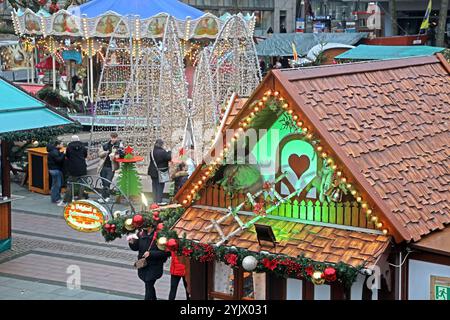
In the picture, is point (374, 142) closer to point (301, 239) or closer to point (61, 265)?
point (301, 239)

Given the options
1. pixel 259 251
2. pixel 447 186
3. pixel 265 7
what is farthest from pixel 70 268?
pixel 265 7

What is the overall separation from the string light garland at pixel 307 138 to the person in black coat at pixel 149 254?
5.17ft

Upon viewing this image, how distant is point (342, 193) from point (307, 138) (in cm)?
70

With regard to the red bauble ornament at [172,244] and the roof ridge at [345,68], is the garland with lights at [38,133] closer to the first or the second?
the red bauble ornament at [172,244]

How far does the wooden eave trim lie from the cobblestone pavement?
507 cm

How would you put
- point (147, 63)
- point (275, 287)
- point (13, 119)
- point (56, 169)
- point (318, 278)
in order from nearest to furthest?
point (318, 278) < point (275, 287) < point (13, 119) < point (56, 169) < point (147, 63)

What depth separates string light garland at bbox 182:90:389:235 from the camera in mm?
8922

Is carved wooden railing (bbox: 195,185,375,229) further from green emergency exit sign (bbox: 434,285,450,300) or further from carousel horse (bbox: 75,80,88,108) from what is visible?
carousel horse (bbox: 75,80,88,108)

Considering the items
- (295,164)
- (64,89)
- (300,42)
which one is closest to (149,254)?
(295,164)

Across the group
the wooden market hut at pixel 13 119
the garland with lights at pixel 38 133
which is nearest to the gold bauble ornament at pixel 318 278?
the garland with lights at pixel 38 133

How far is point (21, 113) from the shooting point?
51.4 ft

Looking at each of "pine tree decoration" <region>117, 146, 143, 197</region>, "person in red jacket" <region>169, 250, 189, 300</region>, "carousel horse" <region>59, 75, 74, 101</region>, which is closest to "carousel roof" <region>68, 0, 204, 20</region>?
"carousel horse" <region>59, 75, 74, 101</region>

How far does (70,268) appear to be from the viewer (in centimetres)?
1491

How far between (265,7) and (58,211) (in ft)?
150
